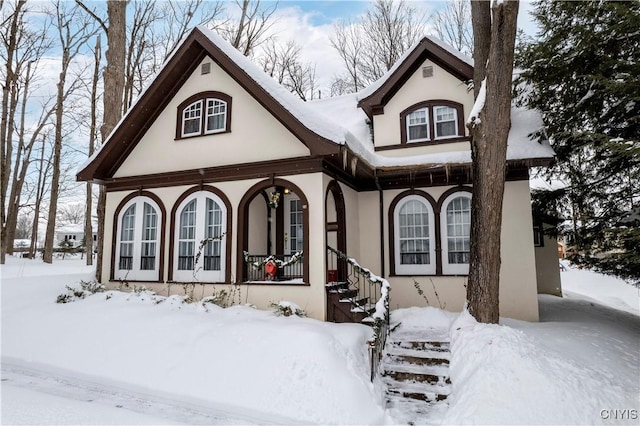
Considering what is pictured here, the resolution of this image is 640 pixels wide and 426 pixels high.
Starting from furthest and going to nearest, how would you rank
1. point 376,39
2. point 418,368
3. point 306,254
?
1. point 376,39
2. point 306,254
3. point 418,368

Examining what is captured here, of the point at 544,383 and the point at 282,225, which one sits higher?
the point at 282,225

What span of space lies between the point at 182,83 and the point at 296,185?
14.2 feet

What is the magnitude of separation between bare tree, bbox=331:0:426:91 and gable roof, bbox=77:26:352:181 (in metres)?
13.5

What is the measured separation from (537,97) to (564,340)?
19.0 feet

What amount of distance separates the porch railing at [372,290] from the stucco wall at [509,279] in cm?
70

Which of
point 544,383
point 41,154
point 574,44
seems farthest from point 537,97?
point 41,154

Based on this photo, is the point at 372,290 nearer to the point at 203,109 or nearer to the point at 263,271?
the point at 263,271

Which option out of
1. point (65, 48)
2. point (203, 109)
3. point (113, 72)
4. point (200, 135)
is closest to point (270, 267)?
point (200, 135)

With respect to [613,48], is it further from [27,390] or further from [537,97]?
[27,390]

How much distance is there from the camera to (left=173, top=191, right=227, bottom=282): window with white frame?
28.5ft

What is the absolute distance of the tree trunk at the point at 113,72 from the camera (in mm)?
11516

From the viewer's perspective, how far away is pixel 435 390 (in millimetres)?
5480

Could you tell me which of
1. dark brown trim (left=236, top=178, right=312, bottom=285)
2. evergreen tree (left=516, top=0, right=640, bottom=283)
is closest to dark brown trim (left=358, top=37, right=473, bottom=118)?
evergreen tree (left=516, top=0, right=640, bottom=283)

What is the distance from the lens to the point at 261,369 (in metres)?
5.59
